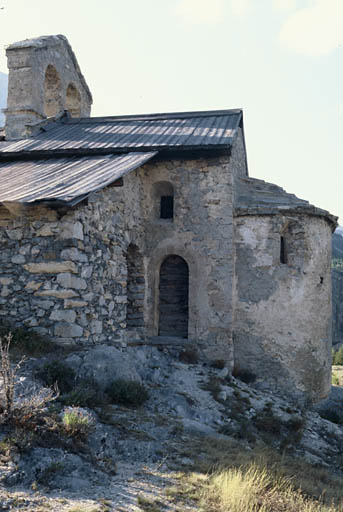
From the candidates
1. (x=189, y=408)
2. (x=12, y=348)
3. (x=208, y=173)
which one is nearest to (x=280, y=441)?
(x=189, y=408)

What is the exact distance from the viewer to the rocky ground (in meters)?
4.36

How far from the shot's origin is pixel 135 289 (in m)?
11.7

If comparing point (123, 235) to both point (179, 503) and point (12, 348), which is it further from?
point (179, 503)

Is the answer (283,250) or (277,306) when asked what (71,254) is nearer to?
(277,306)

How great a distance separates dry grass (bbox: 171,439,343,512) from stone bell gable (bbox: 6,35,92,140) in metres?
10.0

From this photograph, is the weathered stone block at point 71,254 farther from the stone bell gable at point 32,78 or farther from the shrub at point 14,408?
the stone bell gable at point 32,78

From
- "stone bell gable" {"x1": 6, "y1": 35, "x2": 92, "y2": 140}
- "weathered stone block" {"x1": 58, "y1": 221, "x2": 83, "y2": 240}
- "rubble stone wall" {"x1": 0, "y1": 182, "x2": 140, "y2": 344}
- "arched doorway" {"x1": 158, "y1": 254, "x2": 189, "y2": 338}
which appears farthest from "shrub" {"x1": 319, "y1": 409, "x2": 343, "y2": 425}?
"stone bell gable" {"x1": 6, "y1": 35, "x2": 92, "y2": 140}

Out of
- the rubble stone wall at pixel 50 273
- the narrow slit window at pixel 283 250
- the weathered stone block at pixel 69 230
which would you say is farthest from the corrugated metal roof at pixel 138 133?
the weathered stone block at pixel 69 230

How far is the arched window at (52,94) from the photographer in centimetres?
1406

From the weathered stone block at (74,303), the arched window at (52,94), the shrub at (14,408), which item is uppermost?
the arched window at (52,94)

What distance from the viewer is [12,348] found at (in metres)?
7.22

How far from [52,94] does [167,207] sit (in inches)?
205

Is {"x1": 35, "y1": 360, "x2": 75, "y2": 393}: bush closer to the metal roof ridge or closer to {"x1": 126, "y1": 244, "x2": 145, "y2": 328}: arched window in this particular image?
{"x1": 126, "y1": 244, "x2": 145, "y2": 328}: arched window

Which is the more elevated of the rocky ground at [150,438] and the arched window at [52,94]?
the arched window at [52,94]
